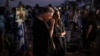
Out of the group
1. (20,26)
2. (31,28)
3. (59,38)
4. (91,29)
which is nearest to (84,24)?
(91,29)

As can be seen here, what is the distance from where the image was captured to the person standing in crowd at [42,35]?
3.91m

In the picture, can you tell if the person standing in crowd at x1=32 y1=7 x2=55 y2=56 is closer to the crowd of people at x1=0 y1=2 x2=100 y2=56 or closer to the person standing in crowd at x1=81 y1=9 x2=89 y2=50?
the crowd of people at x1=0 y1=2 x2=100 y2=56

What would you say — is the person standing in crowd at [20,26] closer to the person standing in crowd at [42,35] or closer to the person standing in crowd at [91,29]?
the person standing in crowd at [91,29]

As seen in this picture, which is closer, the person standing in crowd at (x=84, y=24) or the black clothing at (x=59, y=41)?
the black clothing at (x=59, y=41)

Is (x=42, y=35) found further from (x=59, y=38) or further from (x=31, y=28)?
(x=31, y=28)

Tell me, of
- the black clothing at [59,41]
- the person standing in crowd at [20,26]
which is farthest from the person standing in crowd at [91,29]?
the black clothing at [59,41]

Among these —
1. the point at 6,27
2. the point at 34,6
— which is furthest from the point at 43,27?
the point at 6,27

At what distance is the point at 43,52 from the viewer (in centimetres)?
398

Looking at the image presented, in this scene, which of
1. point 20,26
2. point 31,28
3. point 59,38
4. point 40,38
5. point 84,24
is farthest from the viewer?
point 84,24

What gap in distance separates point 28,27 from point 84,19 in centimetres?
97

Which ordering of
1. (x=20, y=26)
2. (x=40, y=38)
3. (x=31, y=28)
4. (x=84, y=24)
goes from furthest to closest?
(x=84, y=24), (x=20, y=26), (x=31, y=28), (x=40, y=38)

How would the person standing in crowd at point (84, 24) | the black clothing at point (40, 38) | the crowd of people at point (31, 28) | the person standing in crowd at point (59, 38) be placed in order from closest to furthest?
the black clothing at point (40, 38) < the person standing in crowd at point (59, 38) < the crowd of people at point (31, 28) < the person standing in crowd at point (84, 24)

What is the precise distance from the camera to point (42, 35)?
393cm

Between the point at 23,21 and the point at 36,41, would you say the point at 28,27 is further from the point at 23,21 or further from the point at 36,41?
the point at 36,41
